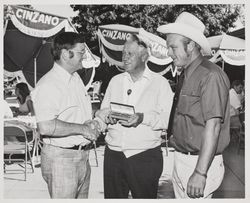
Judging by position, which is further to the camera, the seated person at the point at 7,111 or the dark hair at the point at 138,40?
the seated person at the point at 7,111

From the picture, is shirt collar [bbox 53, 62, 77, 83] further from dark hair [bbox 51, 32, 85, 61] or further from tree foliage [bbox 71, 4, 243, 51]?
tree foliage [bbox 71, 4, 243, 51]

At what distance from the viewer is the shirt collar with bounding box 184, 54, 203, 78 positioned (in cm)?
249

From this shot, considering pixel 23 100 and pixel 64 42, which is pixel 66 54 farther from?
pixel 23 100

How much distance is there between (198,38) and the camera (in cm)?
254

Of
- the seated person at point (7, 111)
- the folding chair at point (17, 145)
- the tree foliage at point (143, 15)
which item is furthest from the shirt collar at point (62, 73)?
the folding chair at point (17, 145)

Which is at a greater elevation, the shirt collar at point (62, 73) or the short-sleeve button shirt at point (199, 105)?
the shirt collar at point (62, 73)

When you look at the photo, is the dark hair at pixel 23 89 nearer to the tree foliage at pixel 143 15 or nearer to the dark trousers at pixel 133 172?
the tree foliage at pixel 143 15

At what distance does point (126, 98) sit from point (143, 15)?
91 cm

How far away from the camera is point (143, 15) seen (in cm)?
359

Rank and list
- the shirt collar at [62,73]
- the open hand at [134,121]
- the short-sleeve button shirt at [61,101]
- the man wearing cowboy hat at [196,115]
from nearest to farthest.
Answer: the man wearing cowboy hat at [196,115] → the short-sleeve button shirt at [61,101] → the shirt collar at [62,73] → the open hand at [134,121]

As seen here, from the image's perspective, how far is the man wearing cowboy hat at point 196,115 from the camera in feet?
7.37

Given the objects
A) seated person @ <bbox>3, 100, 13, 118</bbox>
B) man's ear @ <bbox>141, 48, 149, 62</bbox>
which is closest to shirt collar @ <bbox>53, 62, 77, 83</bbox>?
man's ear @ <bbox>141, 48, 149, 62</bbox>

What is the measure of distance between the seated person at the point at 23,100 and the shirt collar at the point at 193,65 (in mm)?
1461

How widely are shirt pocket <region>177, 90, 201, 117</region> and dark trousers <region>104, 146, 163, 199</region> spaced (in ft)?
1.85
